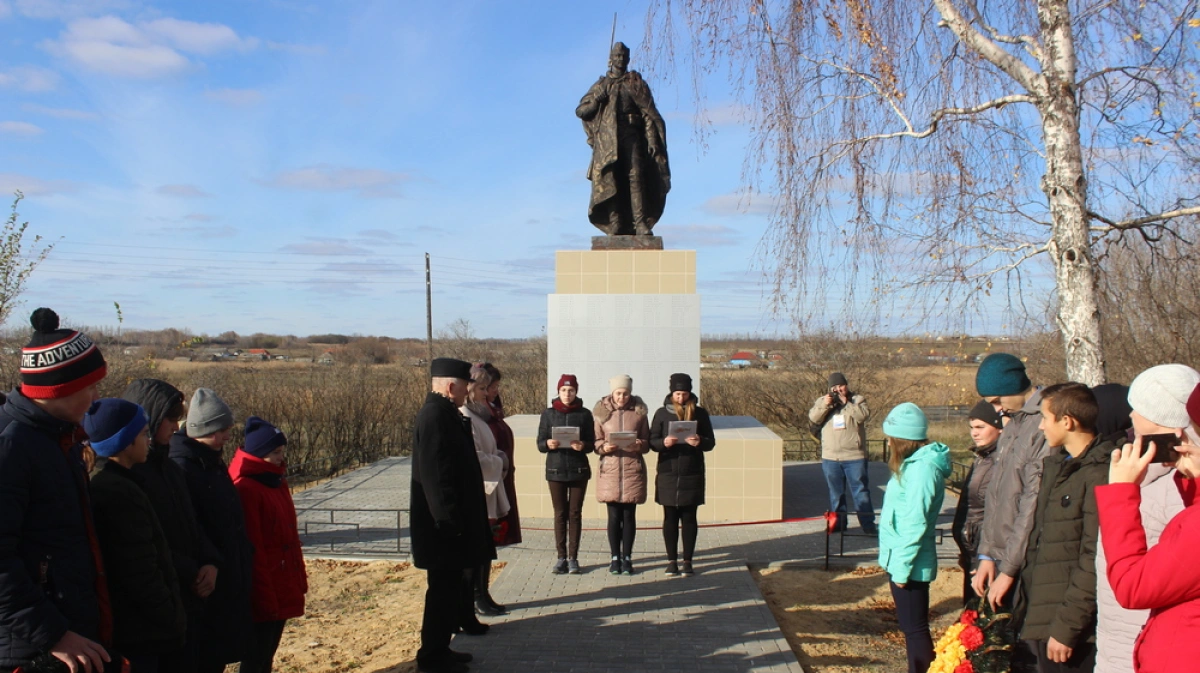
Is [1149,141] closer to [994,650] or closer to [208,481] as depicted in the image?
[994,650]

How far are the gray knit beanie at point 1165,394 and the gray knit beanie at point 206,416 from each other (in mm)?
3553

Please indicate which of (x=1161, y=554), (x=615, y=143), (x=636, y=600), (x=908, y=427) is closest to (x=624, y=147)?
(x=615, y=143)

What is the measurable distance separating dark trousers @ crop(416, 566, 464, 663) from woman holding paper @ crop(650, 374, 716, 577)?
2.27m

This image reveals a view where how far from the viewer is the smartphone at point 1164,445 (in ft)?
8.07

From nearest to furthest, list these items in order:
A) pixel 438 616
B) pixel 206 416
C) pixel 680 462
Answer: pixel 206 416
pixel 438 616
pixel 680 462

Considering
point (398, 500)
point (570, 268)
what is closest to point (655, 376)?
point (570, 268)

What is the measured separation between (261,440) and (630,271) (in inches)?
222

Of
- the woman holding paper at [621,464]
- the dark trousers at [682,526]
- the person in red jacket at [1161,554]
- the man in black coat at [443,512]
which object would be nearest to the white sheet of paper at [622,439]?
the woman holding paper at [621,464]

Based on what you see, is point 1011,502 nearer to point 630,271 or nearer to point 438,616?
point 438,616

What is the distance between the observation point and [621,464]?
6207mm

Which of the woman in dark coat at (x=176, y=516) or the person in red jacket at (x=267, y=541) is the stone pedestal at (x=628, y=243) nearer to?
the person in red jacket at (x=267, y=541)

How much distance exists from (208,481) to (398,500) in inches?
283

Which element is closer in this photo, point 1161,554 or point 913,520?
point 1161,554

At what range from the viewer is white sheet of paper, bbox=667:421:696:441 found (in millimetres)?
6176
